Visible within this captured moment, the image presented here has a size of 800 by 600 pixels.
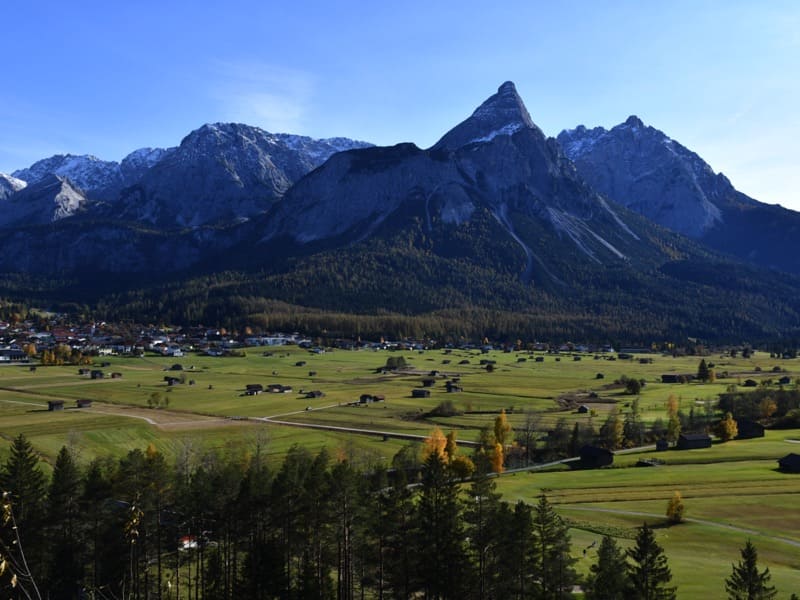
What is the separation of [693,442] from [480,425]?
3028cm

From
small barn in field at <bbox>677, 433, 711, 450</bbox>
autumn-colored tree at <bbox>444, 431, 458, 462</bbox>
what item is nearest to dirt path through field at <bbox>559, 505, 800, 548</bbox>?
autumn-colored tree at <bbox>444, 431, 458, 462</bbox>

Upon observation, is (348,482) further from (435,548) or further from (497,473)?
(497,473)

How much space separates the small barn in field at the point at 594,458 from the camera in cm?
8362

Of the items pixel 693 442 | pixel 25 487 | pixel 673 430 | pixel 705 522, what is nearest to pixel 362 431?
pixel 673 430

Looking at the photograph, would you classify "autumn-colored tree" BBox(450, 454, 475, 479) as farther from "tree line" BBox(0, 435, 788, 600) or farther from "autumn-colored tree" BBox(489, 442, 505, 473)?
"tree line" BBox(0, 435, 788, 600)

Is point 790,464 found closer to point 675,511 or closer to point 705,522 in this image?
point 705,522

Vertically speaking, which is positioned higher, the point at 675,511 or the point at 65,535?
the point at 65,535

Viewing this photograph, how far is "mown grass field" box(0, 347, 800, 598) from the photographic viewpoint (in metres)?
54.5

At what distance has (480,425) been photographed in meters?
104

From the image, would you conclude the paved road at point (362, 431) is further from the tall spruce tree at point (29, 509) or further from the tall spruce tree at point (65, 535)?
the tall spruce tree at point (29, 509)

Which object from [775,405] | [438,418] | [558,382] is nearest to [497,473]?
[438,418]

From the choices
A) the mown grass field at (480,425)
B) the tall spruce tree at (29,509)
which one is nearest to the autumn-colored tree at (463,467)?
the mown grass field at (480,425)

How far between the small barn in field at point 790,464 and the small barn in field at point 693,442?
603 inches

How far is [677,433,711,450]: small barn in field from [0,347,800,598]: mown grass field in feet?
5.77
